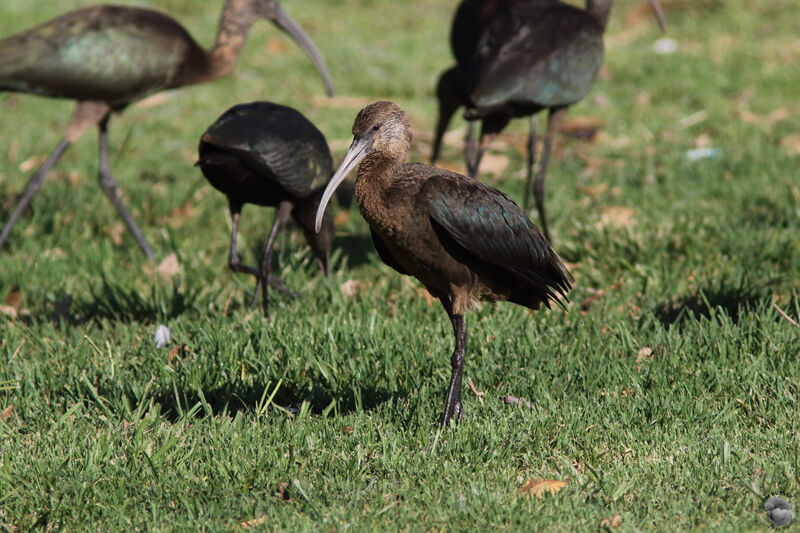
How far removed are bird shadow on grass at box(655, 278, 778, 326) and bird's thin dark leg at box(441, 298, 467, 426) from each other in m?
1.19

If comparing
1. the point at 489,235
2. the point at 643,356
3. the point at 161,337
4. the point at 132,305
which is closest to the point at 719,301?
the point at 643,356

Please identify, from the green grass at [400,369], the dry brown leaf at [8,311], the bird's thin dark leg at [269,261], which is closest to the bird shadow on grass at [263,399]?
the green grass at [400,369]

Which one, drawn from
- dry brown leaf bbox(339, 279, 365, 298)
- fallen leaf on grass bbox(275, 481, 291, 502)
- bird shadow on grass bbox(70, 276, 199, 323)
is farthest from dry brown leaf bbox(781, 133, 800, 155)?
fallen leaf on grass bbox(275, 481, 291, 502)

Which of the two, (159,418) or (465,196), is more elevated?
(465,196)

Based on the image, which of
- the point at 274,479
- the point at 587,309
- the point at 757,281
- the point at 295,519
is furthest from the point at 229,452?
the point at 757,281

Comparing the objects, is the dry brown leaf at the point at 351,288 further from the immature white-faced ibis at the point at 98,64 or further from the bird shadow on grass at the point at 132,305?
the immature white-faced ibis at the point at 98,64

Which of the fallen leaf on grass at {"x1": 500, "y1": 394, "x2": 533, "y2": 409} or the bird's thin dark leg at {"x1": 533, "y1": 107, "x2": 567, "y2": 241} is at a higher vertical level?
the bird's thin dark leg at {"x1": 533, "y1": 107, "x2": 567, "y2": 241}

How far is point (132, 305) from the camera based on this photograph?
468 cm

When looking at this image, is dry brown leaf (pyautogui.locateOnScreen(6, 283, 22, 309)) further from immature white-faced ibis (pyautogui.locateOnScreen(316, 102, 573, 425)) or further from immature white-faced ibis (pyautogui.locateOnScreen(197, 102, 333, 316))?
immature white-faced ibis (pyautogui.locateOnScreen(316, 102, 573, 425))

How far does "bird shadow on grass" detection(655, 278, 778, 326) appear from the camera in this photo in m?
4.34

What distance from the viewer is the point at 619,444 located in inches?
127

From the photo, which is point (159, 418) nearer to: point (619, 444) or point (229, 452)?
point (229, 452)

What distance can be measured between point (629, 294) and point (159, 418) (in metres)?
2.35

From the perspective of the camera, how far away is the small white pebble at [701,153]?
21.8 feet
